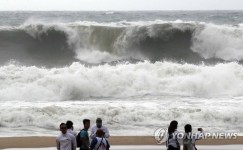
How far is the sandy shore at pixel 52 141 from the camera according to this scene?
10.2 m

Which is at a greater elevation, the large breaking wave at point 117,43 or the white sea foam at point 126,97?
the large breaking wave at point 117,43

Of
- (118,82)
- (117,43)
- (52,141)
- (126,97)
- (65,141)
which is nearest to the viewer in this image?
(65,141)

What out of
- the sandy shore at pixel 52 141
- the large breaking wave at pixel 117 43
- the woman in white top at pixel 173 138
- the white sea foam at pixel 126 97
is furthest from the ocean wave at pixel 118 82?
the woman in white top at pixel 173 138

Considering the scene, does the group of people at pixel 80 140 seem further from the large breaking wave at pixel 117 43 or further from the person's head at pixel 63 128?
the large breaking wave at pixel 117 43

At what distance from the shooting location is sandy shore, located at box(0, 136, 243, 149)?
10227 mm

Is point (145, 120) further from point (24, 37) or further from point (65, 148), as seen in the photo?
point (24, 37)

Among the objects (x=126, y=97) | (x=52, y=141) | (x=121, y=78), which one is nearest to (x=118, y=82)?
(x=121, y=78)

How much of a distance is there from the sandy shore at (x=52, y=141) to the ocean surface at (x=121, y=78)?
818 millimetres

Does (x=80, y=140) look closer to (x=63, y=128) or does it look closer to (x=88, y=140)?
(x=88, y=140)

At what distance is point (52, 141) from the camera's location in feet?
34.5

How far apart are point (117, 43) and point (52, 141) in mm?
16689

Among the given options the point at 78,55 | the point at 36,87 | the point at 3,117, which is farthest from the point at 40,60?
the point at 3,117

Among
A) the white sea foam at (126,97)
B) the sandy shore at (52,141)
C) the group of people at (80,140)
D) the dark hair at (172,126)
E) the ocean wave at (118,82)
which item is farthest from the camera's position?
the ocean wave at (118,82)

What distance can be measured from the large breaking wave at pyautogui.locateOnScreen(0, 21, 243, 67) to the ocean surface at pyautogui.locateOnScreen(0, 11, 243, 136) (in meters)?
0.05
